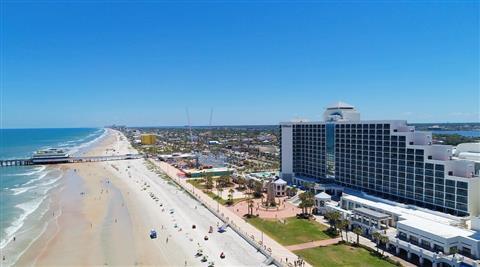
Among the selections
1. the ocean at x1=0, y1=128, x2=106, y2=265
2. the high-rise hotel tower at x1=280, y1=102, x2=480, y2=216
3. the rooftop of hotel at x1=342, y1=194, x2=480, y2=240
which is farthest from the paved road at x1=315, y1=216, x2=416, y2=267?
the ocean at x1=0, y1=128, x2=106, y2=265

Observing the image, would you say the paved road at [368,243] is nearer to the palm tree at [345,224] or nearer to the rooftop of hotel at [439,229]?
the palm tree at [345,224]

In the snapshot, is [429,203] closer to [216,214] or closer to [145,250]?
[216,214]

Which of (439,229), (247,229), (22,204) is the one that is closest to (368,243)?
(439,229)

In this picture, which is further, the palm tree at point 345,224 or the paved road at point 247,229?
the palm tree at point 345,224

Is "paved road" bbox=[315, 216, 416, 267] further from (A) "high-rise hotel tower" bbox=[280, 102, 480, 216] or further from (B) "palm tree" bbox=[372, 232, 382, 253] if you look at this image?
(A) "high-rise hotel tower" bbox=[280, 102, 480, 216]

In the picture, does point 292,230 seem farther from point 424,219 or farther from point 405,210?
point 424,219

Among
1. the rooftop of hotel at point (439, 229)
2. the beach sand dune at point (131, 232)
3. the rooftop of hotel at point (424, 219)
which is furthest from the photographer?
the beach sand dune at point (131, 232)

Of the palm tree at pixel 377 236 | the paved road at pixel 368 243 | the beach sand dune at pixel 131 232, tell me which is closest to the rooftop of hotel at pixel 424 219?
the palm tree at pixel 377 236

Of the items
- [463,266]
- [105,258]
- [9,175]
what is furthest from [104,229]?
[9,175]
